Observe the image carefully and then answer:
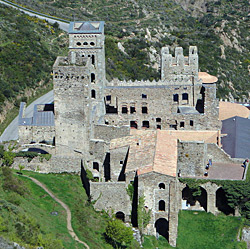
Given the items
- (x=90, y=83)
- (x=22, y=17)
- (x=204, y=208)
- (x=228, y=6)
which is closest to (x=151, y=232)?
(x=204, y=208)

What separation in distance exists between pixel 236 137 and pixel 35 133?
21847 millimetres

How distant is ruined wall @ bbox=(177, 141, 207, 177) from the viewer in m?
52.0

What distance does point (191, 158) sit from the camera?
5216 cm

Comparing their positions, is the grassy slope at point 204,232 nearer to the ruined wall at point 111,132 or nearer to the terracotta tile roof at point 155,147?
the terracotta tile roof at point 155,147

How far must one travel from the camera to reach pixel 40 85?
8294cm

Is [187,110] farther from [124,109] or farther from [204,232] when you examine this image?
[204,232]

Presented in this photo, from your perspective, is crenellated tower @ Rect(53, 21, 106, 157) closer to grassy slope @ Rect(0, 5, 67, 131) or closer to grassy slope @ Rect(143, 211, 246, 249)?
grassy slope @ Rect(143, 211, 246, 249)

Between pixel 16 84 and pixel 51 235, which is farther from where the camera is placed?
pixel 16 84

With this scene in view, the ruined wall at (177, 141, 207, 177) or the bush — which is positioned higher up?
the ruined wall at (177, 141, 207, 177)

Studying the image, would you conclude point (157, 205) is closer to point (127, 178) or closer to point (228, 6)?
point (127, 178)

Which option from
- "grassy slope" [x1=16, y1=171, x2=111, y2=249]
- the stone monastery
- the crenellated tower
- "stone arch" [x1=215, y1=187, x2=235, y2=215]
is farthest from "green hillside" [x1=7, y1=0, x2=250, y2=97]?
"stone arch" [x1=215, y1=187, x2=235, y2=215]

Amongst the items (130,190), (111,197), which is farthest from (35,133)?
(130,190)

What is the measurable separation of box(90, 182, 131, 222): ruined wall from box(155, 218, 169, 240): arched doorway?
271 cm

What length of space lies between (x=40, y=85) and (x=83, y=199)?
35344 mm
